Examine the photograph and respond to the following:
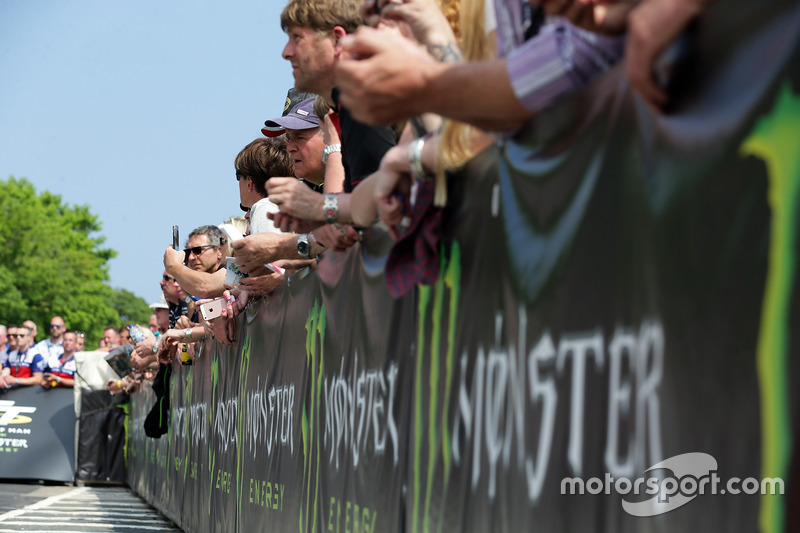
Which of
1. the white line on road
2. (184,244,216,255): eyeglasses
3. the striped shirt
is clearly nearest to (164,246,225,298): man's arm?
(184,244,216,255): eyeglasses

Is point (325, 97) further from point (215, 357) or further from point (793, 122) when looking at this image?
point (215, 357)

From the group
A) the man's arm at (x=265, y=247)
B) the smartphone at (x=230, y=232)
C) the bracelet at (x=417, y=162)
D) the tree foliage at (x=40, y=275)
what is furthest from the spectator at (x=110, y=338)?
the tree foliage at (x=40, y=275)

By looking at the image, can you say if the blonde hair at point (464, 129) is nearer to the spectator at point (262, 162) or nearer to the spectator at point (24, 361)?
the spectator at point (262, 162)

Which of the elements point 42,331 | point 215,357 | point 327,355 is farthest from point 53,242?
point 327,355

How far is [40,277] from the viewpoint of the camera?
58.2m

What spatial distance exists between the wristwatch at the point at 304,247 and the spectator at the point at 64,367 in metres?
14.8

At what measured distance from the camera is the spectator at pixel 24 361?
65.0ft

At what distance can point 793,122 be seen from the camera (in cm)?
141

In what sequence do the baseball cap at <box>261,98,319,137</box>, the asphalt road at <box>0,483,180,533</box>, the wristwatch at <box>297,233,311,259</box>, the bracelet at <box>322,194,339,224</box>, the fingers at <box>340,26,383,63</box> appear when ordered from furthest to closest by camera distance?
the asphalt road at <box>0,483,180,533</box>, the baseball cap at <box>261,98,319,137</box>, the wristwatch at <box>297,233,311,259</box>, the bracelet at <box>322,194,339,224</box>, the fingers at <box>340,26,383,63</box>

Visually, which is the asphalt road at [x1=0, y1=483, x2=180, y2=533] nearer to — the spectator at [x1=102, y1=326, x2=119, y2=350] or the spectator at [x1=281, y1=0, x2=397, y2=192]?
the spectator at [x1=102, y1=326, x2=119, y2=350]

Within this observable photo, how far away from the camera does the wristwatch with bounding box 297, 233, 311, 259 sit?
15.3 ft

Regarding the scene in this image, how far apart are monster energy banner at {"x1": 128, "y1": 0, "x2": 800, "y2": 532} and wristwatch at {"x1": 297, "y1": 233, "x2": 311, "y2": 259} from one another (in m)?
1.14

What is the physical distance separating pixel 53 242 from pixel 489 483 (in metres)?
61.2

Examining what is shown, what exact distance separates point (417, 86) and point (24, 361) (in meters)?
19.2
